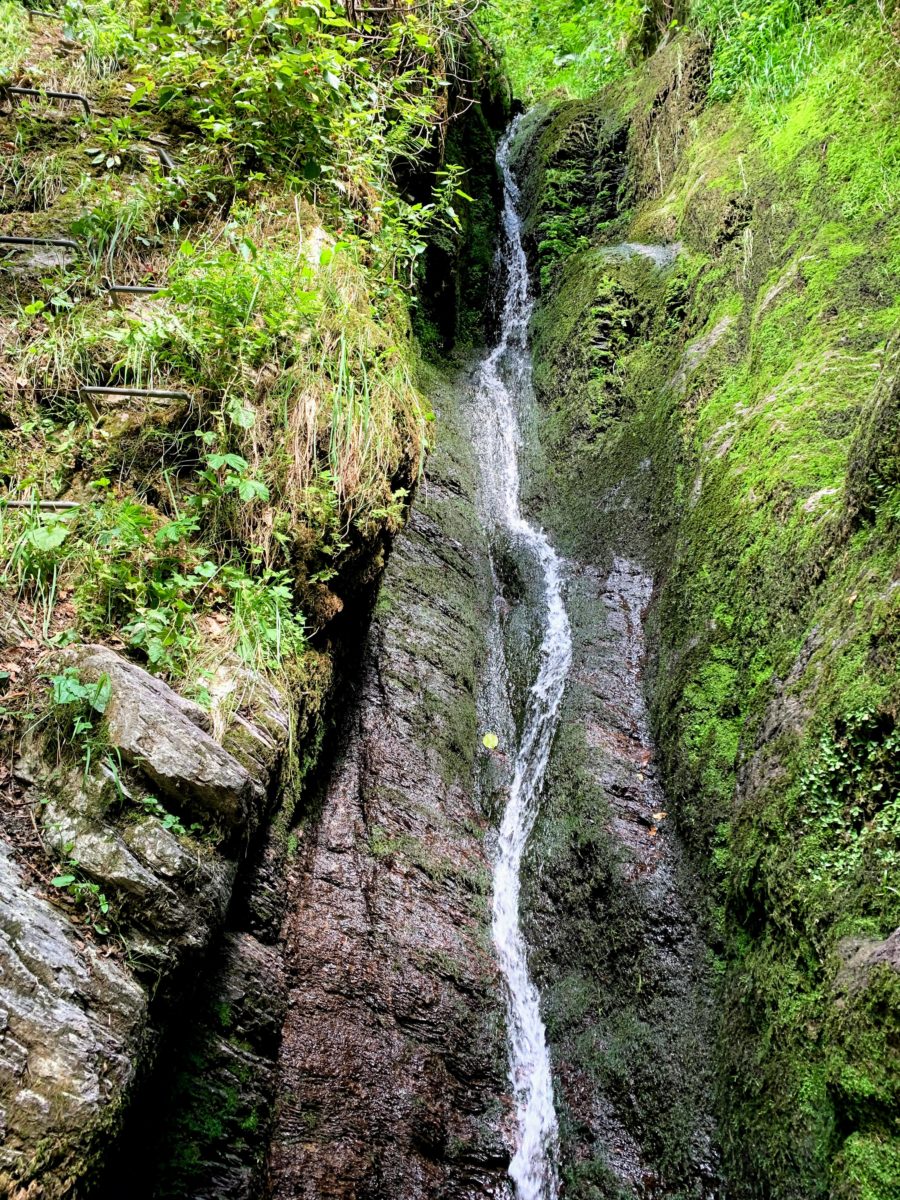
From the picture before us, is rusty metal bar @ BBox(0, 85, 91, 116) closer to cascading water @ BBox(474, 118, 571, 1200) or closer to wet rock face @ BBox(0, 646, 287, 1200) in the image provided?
wet rock face @ BBox(0, 646, 287, 1200)

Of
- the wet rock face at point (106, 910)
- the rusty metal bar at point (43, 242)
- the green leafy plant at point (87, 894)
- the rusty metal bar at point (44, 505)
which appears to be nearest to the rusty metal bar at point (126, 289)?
the rusty metal bar at point (43, 242)

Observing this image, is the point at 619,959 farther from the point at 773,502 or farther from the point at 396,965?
the point at 773,502

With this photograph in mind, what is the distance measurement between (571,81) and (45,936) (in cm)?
1452

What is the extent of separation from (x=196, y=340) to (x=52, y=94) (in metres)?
2.31

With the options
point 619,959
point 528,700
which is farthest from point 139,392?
point 619,959

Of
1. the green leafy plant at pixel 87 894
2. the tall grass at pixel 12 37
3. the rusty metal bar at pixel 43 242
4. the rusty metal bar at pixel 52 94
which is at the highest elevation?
the tall grass at pixel 12 37

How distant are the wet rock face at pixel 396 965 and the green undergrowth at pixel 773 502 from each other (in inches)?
51.5

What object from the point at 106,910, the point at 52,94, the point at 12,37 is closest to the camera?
the point at 106,910

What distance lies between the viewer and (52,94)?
14.3 feet

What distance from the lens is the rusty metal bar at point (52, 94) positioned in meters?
4.32

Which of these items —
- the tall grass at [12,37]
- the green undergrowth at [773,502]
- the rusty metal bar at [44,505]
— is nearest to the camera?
the green undergrowth at [773,502]

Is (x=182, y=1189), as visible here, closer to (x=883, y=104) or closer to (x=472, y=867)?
(x=472, y=867)

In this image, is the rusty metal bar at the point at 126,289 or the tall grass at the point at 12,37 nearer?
the rusty metal bar at the point at 126,289

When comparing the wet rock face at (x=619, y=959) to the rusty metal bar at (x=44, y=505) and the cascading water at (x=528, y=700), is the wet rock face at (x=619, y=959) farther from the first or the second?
the rusty metal bar at (x=44, y=505)
